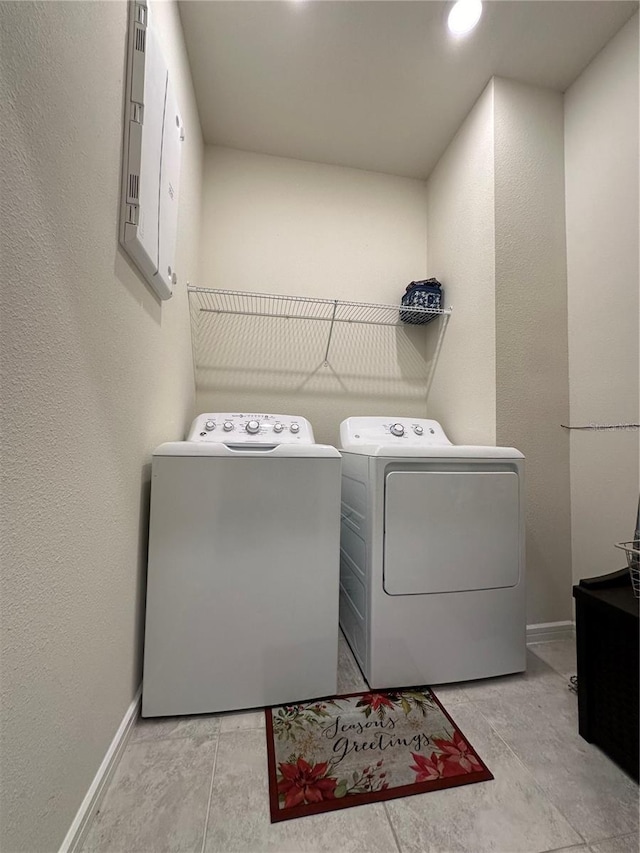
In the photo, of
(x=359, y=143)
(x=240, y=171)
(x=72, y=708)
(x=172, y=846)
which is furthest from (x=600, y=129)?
(x=172, y=846)

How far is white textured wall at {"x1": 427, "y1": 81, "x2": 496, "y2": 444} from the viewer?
5.59ft

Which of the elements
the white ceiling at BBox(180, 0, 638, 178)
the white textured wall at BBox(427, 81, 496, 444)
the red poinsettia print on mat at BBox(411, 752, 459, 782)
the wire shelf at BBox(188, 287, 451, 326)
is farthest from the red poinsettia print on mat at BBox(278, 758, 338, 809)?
the white ceiling at BBox(180, 0, 638, 178)

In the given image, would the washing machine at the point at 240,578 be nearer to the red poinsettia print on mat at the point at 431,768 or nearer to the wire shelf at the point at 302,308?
the red poinsettia print on mat at the point at 431,768

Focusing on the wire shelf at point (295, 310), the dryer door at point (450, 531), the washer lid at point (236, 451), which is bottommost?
the dryer door at point (450, 531)

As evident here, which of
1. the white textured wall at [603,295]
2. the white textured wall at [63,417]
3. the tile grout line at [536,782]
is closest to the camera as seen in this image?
→ the white textured wall at [63,417]

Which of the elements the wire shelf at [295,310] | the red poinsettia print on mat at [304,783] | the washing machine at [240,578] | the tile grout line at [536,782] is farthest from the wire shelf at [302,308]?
the red poinsettia print on mat at [304,783]

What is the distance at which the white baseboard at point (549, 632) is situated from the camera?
1.63 meters

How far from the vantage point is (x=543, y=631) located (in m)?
1.65

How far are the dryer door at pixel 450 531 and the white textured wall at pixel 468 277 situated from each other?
406 mm

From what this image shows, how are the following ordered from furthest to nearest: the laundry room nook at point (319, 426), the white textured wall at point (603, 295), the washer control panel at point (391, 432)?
the washer control panel at point (391, 432) → the white textured wall at point (603, 295) → the laundry room nook at point (319, 426)

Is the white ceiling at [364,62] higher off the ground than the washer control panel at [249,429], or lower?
higher

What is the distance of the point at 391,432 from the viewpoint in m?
1.93

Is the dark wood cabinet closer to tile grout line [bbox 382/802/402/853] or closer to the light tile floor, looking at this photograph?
the light tile floor

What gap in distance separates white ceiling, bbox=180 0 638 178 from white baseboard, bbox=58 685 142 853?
109 inches
